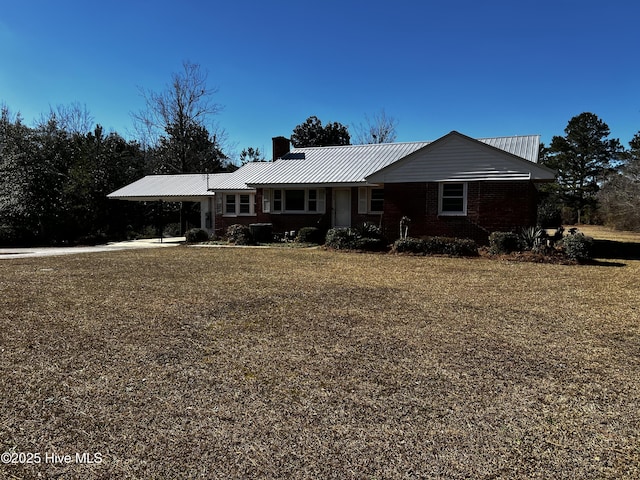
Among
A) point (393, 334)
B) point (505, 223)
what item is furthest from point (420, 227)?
point (393, 334)

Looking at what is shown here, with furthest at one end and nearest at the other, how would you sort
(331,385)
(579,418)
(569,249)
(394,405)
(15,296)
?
(569,249) < (15,296) < (331,385) < (394,405) < (579,418)

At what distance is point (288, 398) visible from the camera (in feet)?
11.7

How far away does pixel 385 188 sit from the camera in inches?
691

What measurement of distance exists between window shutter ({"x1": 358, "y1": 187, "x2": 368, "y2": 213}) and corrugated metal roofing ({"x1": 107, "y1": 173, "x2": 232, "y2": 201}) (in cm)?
887

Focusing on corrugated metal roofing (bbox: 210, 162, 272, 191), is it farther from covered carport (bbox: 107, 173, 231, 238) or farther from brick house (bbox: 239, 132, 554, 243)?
brick house (bbox: 239, 132, 554, 243)

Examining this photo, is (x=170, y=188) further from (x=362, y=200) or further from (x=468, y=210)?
(x=468, y=210)

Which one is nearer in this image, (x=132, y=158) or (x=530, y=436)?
(x=530, y=436)

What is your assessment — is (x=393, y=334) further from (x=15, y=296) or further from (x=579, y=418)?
(x=15, y=296)

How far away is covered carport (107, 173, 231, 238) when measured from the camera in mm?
24625

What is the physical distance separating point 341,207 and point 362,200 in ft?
4.04

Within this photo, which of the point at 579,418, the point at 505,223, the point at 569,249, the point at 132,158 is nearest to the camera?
the point at 579,418

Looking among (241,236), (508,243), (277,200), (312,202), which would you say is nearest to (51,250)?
(241,236)

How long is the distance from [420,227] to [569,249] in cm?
567

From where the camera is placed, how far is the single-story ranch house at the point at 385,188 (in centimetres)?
1584
